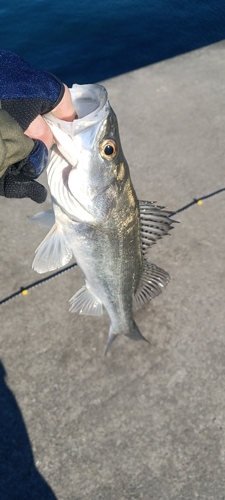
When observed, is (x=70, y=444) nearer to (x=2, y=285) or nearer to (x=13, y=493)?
(x=13, y=493)

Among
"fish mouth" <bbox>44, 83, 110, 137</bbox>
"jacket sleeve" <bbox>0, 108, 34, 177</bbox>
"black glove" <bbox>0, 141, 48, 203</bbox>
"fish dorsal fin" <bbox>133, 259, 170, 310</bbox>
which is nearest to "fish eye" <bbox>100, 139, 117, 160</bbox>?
"fish mouth" <bbox>44, 83, 110, 137</bbox>

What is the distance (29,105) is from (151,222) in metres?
1.15

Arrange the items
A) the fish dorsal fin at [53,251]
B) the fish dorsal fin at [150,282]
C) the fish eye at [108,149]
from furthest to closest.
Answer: the fish dorsal fin at [150,282] → the fish dorsal fin at [53,251] → the fish eye at [108,149]

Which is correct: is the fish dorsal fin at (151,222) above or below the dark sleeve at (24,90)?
below

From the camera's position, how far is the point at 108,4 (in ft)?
36.1

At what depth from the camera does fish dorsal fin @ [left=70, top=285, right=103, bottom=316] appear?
2.99 meters

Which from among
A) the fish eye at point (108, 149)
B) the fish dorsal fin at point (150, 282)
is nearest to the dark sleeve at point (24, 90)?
the fish eye at point (108, 149)

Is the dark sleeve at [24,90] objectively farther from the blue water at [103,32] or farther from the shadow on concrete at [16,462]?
the blue water at [103,32]

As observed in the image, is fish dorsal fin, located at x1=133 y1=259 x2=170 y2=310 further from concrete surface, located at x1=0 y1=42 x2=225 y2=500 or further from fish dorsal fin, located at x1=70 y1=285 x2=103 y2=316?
concrete surface, located at x1=0 y1=42 x2=225 y2=500

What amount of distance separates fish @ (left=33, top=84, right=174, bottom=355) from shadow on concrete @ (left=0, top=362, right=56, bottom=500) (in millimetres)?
790

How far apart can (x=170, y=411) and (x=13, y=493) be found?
1127mm

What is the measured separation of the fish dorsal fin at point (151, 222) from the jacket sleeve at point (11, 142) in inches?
40.3

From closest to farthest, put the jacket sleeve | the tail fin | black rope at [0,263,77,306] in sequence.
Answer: the jacket sleeve
the tail fin
black rope at [0,263,77,306]

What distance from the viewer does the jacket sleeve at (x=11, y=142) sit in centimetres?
171
